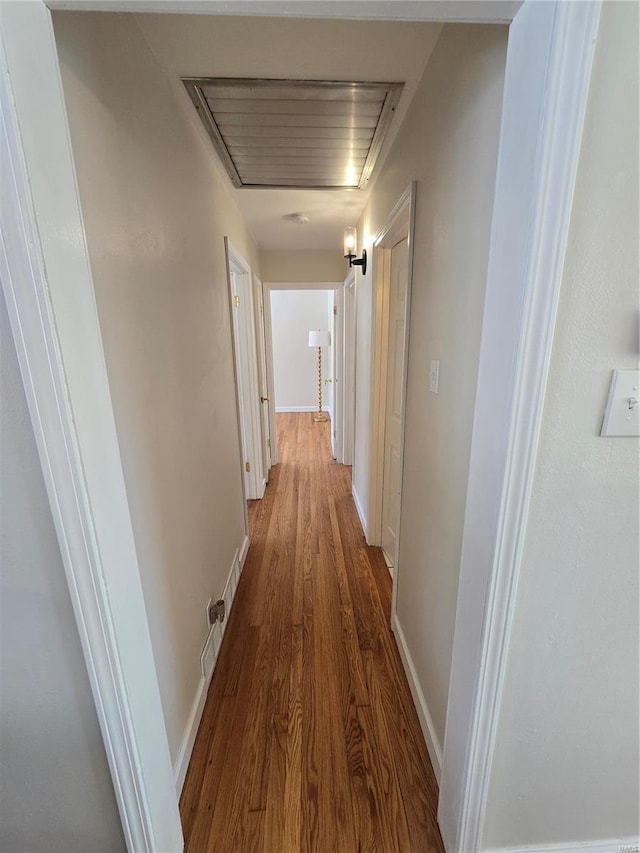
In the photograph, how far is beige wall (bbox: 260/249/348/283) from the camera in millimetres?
3480

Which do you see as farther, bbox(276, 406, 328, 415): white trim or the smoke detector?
bbox(276, 406, 328, 415): white trim

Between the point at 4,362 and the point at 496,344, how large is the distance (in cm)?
93

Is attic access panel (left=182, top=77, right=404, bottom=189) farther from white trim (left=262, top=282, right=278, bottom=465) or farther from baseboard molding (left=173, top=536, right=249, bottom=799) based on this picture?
baseboard molding (left=173, top=536, right=249, bottom=799)

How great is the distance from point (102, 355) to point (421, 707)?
159 centimetres

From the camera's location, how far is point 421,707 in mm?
1291

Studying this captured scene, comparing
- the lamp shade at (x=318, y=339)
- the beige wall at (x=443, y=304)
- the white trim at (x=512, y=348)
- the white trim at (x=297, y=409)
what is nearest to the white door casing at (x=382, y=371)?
the beige wall at (x=443, y=304)

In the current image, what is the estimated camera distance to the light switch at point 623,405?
640 mm

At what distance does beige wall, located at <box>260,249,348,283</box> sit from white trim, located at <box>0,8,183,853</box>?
3069mm

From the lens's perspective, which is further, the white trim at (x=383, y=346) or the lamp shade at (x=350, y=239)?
the lamp shade at (x=350, y=239)

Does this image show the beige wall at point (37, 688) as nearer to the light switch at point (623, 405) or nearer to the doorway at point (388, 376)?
the light switch at point (623, 405)

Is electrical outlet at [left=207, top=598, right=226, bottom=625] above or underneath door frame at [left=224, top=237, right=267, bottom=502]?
underneath

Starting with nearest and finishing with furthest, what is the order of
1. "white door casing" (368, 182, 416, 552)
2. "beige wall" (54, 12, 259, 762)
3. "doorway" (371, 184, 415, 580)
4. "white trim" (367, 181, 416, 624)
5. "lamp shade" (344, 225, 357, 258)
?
1. "beige wall" (54, 12, 259, 762)
2. "white trim" (367, 181, 416, 624)
3. "white door casing" (368, 182, 416, 552)
4. "doorway" (371, 184, 415, 580)
5. "lamp shade" (344, 225, 357, 258)

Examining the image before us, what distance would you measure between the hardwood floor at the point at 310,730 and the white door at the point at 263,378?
149cm

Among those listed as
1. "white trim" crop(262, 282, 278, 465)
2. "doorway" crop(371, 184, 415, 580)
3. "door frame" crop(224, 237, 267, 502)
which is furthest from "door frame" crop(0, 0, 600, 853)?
"white trim" crop(262, 282, 278, 465)
